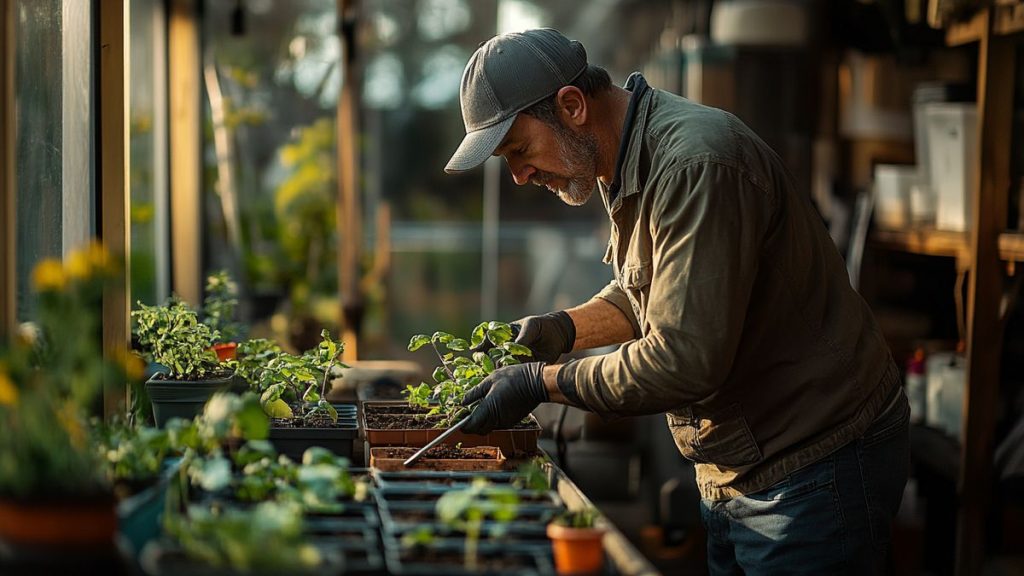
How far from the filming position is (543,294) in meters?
8.70

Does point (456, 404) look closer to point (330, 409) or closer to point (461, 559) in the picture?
point (330, 409)

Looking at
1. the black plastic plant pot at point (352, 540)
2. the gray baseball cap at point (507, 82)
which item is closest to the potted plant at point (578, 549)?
the black plastic plant pot at point (352, 540)

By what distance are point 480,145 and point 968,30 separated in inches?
92.2

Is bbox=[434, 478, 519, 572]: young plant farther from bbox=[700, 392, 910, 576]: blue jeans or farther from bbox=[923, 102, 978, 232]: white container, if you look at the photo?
bbox=[923, 102, 978, 232]: white container

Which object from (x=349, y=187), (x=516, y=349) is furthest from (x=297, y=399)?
(x=349, y=187)

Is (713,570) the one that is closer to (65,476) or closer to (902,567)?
(65,476)

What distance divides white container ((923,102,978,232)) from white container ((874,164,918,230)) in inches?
9.5

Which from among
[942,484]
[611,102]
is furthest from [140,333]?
[942,484]

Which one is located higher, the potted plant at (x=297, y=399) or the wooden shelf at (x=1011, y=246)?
the wooden shelf at (x=1011, y=246)

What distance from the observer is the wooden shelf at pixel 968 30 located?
4.05 metres

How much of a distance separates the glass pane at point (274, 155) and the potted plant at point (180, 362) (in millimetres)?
3176

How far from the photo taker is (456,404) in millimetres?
2686

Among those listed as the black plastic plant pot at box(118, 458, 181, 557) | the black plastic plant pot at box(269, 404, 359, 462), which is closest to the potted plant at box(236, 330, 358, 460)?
the black plastic plant pot at box(269, 404, 359, 462)

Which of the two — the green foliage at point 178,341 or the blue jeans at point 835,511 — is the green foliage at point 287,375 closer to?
the green foliage at point 178,341
